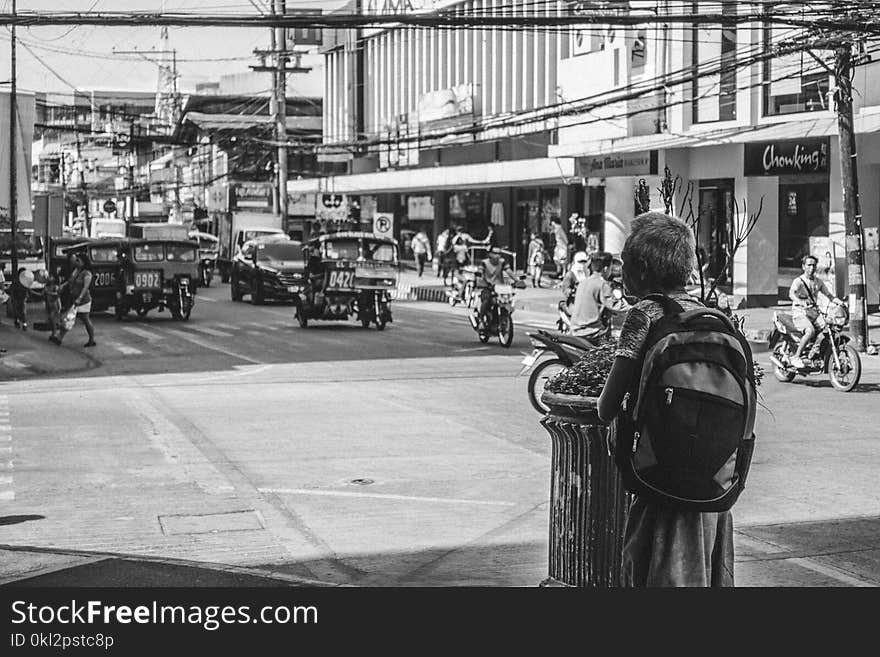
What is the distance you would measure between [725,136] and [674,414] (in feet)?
93.4

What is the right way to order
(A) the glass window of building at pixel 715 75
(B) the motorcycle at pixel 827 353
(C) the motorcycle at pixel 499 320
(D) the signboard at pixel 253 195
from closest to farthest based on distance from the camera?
(B) the motorcycle at pixel 827 353 < (C) the motorcycle at pixel 499 320 < (A) the glass window of building at pixel 715 75 < (D) the signboard at pixel 253 195

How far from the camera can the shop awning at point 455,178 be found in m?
49.1

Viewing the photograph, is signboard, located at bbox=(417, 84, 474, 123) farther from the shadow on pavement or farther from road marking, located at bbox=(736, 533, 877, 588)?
road marking, located at bbox=(736, 533, 877, 588)

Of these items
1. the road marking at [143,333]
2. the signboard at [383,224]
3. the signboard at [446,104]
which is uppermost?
the signboard at [446,104]

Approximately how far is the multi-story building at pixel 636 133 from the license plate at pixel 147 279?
34.1 ft

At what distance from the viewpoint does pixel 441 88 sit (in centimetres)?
6625

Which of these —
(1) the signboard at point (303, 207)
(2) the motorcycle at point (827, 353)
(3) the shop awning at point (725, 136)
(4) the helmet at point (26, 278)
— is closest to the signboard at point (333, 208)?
(3) the shop awning at point (725, 136)

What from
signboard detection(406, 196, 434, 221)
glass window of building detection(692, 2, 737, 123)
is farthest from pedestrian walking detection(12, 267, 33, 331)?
signboard detection(406, 196, 434, 221)

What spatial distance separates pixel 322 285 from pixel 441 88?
38642 mm

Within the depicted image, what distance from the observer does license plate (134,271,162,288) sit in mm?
32188

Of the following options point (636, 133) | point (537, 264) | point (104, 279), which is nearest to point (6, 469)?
point (104, 279)

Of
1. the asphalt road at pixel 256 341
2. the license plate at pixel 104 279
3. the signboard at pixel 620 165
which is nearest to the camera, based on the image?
the asphalt road at pixel 256 341

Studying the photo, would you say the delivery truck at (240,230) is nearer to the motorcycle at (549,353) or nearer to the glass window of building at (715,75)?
the glass window of building at (715,75)

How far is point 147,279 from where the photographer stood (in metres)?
32.2
